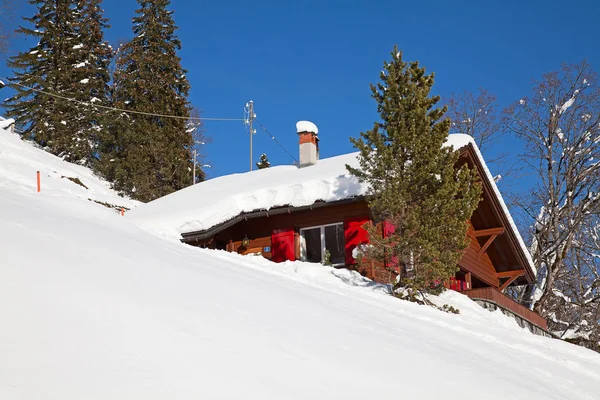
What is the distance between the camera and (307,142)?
22.5m

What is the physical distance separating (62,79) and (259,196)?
22507 mm

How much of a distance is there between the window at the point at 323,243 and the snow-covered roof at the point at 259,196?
4.04 feet

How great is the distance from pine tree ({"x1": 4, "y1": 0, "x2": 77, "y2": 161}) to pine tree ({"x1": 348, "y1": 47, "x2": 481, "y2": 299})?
24.8 meters

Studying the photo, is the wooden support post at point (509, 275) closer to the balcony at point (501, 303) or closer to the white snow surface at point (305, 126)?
the balcony at point (501, 303)

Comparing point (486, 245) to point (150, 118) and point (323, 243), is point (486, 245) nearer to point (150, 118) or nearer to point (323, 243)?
point (323, 243)

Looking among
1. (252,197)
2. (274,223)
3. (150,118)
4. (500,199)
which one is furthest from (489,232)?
(150,118)

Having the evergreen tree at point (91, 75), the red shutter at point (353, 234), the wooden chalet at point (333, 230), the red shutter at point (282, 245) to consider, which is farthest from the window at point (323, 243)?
the evergreen tree at point (91, 75)

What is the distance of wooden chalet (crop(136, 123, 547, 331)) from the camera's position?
17500 millimetres

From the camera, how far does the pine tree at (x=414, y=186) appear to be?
13562mm

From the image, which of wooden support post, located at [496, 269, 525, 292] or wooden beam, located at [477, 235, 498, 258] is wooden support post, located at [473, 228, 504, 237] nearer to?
wooden beam, located at [477, 235, 498, 258]

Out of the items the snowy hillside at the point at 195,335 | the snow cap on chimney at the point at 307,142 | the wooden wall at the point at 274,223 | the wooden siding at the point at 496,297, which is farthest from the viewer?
the snow cap on chimney at the point at 307,142

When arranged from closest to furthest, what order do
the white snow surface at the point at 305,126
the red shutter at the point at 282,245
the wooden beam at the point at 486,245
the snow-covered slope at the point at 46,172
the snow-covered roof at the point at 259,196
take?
the snow-covered roof at the point at 259,196, the red shutter at the point at 282,245, the wooden beam at the point at 486,245, the white snow surface at the point at 305,126, the snow-covered slope at the point at 46,172

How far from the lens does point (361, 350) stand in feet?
20.4

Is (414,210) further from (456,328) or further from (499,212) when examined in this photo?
(499,212)
